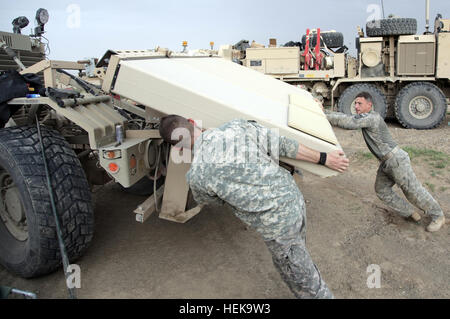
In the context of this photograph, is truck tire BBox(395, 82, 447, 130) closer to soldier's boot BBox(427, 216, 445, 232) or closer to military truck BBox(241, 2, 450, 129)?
military truck BBox(241, 2, 450, 129)

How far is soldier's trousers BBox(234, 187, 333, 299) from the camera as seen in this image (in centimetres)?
241

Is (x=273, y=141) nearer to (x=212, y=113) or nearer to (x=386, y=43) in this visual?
(x=212, y=113)

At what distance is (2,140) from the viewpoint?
291 centimetres

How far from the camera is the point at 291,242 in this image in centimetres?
246

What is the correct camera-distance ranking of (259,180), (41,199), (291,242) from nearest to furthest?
(259,180)
(291,242)
(41,199)

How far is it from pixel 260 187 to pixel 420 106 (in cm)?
893

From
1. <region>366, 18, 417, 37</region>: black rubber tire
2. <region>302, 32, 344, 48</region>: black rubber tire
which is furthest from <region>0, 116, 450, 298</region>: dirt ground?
<region>302, 32, 344, 48</region>: black rubber tire

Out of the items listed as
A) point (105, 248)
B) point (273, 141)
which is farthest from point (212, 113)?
point (105, 248)

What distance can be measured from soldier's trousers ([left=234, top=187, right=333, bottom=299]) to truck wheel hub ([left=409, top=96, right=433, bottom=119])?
8651 millimetres

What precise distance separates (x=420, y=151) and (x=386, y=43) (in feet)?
14.9

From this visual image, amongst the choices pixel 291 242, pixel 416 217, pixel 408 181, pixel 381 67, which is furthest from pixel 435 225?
pixel 381 67

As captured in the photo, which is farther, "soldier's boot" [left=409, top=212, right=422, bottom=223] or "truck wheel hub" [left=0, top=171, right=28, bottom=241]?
"soldier's boot" [left=409, top=212, right=422, bottom=223]

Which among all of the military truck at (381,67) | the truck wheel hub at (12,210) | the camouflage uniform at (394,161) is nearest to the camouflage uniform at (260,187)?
the truck wheel hub at (12,210)

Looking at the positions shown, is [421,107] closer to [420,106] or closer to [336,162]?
[420,106]
